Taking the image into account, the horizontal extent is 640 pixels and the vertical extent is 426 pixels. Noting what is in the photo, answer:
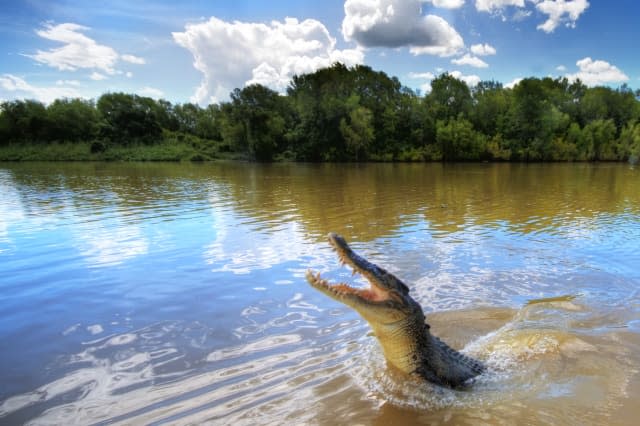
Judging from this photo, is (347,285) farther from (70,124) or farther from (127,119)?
(70,124)

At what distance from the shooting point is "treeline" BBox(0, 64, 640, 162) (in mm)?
59531

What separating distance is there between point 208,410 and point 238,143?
66.7 metres

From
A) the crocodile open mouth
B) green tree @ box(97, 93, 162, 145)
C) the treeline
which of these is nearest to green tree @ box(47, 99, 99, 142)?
the treeline

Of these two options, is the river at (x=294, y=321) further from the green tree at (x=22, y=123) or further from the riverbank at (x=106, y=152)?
the green tree at (x=22, y=123)

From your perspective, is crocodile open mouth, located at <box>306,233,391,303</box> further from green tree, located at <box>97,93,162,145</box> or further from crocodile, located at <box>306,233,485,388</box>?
green tree, located at <box>97,93,162,145</box>

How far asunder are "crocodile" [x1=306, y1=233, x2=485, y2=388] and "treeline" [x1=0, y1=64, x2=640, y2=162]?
57268 mm

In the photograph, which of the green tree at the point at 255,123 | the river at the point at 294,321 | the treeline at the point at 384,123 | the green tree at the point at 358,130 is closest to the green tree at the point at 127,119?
→ the treeline at the point at 384,123

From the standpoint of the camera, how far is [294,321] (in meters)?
5.65

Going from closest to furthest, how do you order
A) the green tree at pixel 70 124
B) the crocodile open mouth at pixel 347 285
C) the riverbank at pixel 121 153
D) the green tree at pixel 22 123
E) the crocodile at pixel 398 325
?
the crocodile open mouth at pixel 347 285, the crocodile at pixel 398 325, the riverbank at pixel 121 153, the green tree at pixel 22 123, the green tree at pixel 70 124

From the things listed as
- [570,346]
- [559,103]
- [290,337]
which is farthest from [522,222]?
[559,103]

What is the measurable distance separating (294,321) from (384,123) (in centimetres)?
6299

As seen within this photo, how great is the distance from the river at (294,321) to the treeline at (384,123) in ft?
169

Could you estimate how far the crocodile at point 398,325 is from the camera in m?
3.73

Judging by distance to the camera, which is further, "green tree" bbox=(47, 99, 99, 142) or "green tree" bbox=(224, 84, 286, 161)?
"green tree" bbox=(47, 99, 99, 142)
